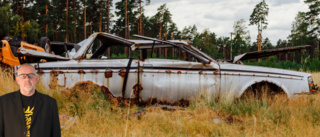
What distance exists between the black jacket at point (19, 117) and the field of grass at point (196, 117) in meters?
1.62

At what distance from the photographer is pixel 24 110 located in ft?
4.70

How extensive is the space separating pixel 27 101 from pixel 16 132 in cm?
19

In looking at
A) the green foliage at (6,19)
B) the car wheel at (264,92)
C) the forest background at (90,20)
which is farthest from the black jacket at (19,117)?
the green foliage at (6,19)

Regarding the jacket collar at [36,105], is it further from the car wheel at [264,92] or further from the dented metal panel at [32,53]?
the car wheel at [264,92]

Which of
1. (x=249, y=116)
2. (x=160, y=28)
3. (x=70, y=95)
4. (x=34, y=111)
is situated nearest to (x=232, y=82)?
(x=249, y=116)

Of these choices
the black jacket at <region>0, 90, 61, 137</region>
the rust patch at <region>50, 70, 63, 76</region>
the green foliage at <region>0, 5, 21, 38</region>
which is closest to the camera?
the black jacket at <region>0, 90, 61, 137</region>

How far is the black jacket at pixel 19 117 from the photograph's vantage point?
55.5 inches

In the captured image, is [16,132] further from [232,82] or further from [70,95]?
[232,82]

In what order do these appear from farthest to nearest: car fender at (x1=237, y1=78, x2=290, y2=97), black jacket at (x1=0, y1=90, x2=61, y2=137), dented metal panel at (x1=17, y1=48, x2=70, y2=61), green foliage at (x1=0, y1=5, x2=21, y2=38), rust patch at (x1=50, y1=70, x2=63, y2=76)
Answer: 1. green foliage at (x1=0, y1=5, x2=21, y2=38)
2. car fender at (x1=237, y1=78, x2=290, y2=97)
3. rust patch at (x1=50, y1=70, x2=63, y2=76)
4. dented metal panel at (x1=17, y1=48, x2=70, y2=61)
5. black jacket at (x1=0, y1=90, x2=61, y2=137)

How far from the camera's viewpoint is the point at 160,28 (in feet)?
175

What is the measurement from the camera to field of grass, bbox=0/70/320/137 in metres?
3.23

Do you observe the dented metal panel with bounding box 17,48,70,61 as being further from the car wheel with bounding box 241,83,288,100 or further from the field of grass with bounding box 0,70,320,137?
the car wheel with bounding box 241,83,288,100

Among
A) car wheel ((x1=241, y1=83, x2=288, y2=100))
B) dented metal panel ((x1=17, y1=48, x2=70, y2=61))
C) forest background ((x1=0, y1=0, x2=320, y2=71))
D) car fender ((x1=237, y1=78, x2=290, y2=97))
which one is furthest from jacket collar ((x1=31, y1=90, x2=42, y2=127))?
forest background ((x1=0, y1=0, x2=320, y2=71))

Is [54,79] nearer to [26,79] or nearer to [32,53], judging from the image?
[32,53]
